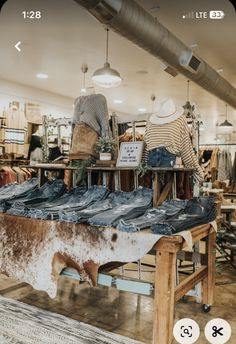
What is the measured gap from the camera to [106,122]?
310cm

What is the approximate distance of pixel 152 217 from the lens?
7.58 feet

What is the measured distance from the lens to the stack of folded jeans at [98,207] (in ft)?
7.83

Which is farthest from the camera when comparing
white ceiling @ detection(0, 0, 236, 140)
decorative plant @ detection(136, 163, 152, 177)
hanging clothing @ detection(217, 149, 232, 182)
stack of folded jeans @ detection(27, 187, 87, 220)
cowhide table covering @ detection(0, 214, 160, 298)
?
hanging clothing @ detection(217, 149, 232, 182)

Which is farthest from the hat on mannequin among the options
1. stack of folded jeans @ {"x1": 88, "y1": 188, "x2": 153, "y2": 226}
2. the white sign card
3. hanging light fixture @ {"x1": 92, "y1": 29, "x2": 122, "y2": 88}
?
hanging light fixture @ {"x1": 92, "y1": 29, "x2": 122, "y2": 88}

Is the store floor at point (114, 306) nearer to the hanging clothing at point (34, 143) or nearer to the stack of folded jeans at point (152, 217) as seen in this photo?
the stack of folded jeans at point (152, 217)

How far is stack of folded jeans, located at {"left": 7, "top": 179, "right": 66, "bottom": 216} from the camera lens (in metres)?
2.66

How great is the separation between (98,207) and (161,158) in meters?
0.62

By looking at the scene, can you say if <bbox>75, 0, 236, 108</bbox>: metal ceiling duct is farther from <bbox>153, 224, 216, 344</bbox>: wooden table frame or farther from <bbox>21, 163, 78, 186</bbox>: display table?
<bbox>153, 224, 216, 344</bbox>: wooden table frame

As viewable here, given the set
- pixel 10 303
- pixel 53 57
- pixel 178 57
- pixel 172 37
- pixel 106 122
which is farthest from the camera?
pixel 53 57

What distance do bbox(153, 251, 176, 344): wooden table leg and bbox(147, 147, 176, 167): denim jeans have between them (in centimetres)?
82

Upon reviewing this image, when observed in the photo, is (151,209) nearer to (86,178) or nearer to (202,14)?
(86,178)

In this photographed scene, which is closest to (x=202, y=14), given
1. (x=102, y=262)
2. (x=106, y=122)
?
(x=106, y=122)

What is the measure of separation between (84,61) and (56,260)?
13.9ft

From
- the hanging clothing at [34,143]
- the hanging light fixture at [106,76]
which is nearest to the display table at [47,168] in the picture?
the hanging light fixture at [106,76]
